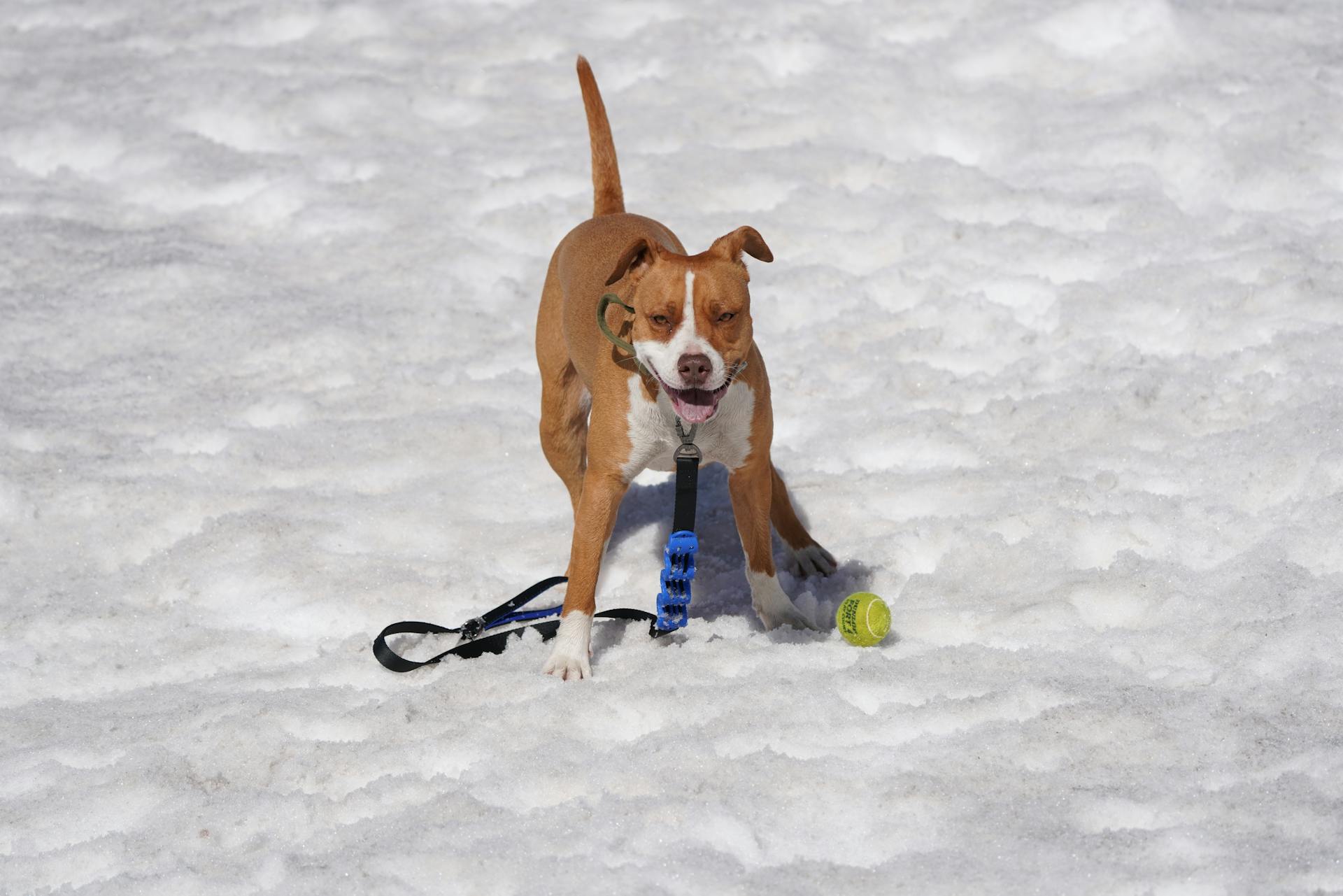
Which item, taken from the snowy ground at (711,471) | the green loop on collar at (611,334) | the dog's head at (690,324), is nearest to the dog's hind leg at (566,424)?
Result: the snowy ground at (711,471)

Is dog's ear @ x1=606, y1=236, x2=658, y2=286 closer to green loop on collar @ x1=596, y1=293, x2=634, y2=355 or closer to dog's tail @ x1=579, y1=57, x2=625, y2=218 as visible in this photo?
green loop on collar @ x1=596, y1=293, x2=634, y2=355

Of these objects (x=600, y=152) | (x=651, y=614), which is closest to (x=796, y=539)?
(x=651, y=614)

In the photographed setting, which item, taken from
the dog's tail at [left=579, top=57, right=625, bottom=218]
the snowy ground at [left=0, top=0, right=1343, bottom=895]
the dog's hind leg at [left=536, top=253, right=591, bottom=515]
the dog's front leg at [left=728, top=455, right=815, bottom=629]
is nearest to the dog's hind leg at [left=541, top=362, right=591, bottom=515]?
the dog's hind leg at [left=536, top=253, right=591, bottom=515]

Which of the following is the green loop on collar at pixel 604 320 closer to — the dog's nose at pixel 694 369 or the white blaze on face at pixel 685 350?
the white blaze on face at pixel 685 350

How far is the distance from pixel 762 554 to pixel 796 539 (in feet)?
1.43

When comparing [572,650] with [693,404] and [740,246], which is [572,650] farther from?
[740,246]

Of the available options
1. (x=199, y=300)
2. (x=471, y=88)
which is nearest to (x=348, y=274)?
(x=199, y=300)

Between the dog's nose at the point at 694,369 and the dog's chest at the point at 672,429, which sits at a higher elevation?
the dog's nose at the point at 694,369

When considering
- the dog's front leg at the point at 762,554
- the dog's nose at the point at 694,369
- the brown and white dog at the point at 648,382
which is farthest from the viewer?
the dog's front leg at the point at 762,554

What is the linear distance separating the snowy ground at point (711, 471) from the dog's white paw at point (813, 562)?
0.22 ft

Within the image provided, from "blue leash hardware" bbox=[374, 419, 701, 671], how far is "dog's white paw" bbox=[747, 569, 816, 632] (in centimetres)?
27

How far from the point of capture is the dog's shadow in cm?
454

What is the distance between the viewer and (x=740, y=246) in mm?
3936

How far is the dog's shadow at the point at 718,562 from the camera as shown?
4543mm
